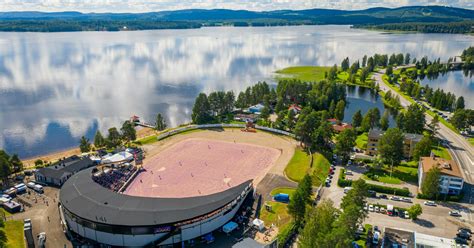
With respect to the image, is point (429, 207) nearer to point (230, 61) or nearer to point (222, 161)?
point (222, 161)

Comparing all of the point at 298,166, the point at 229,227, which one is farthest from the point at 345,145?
the point at 229,227

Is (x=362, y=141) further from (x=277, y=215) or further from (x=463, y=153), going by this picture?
(x=277, y=215)

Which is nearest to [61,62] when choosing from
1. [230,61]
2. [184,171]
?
[230,61]

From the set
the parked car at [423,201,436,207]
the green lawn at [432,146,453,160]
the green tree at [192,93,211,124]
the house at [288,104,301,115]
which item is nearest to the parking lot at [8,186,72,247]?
the green tree at [192,93,211,124]

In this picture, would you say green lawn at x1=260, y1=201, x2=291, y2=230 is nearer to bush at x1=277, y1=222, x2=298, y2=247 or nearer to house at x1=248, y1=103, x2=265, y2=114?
bush at x1=277, y1=222, x2=298, y2=247

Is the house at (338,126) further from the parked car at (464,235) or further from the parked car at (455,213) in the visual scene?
the parked car at (464,235)

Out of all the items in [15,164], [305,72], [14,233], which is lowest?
[14,233]

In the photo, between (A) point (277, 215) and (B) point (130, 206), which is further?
(A) point (277, 215)
